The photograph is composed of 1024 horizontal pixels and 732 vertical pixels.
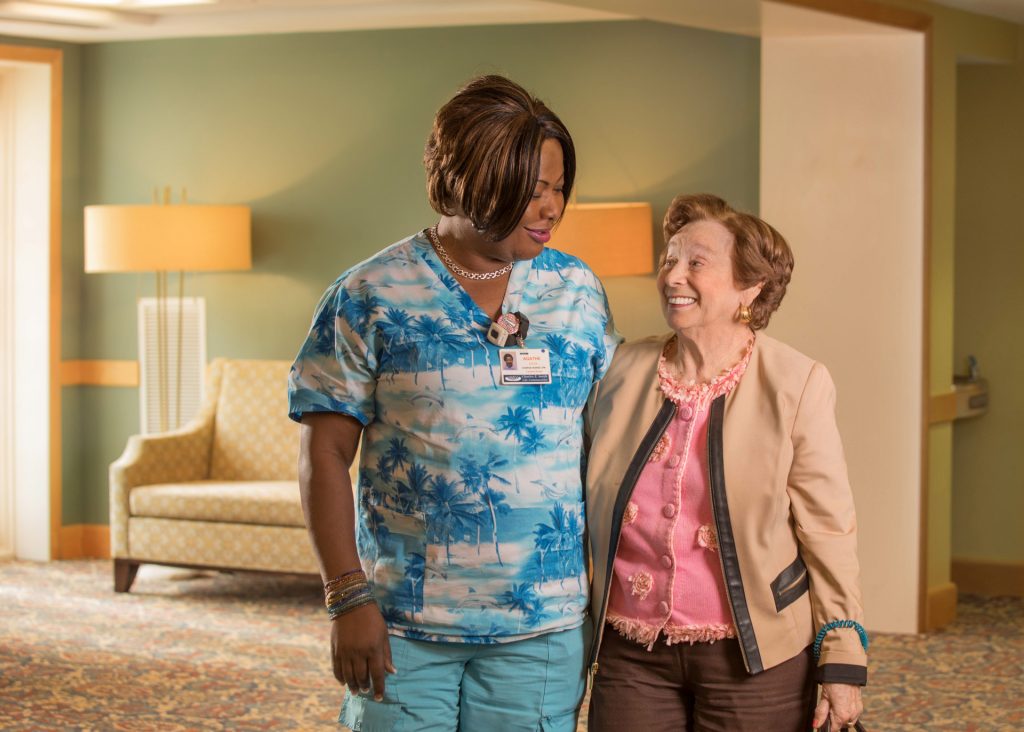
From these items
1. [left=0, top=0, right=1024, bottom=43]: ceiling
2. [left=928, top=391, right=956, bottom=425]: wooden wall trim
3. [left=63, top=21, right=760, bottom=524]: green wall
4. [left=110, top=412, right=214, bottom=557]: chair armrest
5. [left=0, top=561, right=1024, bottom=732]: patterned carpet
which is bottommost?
[left=0, top=561, right=1024, bottom=732]: patterned carpet

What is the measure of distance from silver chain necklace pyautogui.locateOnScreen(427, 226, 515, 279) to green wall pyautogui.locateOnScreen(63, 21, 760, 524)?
433 centimetres

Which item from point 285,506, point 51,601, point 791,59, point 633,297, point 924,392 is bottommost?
point 51,601

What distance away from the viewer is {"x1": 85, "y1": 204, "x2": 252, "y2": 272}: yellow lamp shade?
6598 millimetres

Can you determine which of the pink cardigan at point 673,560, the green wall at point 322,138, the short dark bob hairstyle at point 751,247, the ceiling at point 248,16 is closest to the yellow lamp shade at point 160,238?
the green wall at point 322,138

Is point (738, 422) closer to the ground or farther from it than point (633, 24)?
closer to the ground

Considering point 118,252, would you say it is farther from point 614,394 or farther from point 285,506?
point 614,394

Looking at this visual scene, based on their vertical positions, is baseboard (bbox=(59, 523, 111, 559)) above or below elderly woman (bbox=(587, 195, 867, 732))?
below

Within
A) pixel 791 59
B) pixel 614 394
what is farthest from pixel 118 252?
pixel 614 394

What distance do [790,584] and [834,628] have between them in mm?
101

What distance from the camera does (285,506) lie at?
20.6 ft

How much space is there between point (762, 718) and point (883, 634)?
3767 mm

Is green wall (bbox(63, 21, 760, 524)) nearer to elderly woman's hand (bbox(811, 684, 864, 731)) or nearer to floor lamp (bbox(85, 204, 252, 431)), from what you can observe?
floor lamp (bbox(85, 204, 252, 431))

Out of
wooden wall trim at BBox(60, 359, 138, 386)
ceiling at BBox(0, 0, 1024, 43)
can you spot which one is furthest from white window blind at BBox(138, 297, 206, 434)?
ceiling at BBox(0, 0, 1024, 43)

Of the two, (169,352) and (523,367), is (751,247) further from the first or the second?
(169,352)
